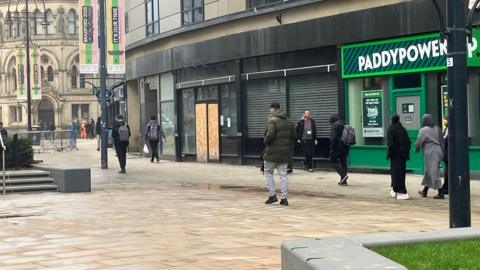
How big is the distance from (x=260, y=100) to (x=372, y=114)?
15.8 ft

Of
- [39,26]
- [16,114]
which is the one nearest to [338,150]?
[39,26]

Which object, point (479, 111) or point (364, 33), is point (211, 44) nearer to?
point (364, 33)

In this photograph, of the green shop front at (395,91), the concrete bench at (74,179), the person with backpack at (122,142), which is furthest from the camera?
the person with backpack at (122,142)

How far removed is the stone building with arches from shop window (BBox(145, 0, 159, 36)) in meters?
49.4

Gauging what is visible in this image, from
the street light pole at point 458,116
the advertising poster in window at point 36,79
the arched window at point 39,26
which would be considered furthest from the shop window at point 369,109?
the arched window at point 39,26

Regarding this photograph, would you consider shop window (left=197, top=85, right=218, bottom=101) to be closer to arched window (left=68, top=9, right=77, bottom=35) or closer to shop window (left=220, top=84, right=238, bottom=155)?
shop window (left=220, top=84, right=238, bottom=155)

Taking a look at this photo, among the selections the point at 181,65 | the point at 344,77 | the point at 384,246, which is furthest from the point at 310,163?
the point at 384,246

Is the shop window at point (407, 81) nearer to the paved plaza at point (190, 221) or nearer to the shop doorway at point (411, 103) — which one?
the shop doorway at point (411, 103)

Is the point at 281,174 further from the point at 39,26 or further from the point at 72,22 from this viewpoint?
the point at 72,22

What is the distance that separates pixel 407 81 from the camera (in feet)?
59.6

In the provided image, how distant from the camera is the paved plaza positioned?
7.85 m

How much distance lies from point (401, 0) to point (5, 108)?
7077cm

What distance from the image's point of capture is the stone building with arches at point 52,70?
78938mm

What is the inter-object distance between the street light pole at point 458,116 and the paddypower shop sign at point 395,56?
8.13 metres
